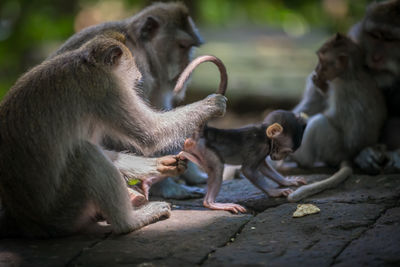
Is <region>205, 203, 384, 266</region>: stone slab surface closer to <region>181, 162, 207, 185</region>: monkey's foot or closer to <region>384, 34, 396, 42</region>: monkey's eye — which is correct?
<region>181, 162, 207, 185</region>: monkey's foot

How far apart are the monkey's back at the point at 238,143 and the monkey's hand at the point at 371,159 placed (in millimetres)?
1657

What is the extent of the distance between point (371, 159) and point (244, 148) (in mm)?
1925

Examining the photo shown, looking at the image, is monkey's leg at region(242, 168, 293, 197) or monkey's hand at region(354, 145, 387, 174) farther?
monkey's hand at region(354, 145, 387, 174)

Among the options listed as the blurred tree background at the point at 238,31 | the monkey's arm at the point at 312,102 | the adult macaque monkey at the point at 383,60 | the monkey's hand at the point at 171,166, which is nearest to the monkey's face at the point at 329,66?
the adult macaque monkey at the point at 383,60

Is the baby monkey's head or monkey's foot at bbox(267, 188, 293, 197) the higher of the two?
the baby monkey's head

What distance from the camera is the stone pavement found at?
11.9ft

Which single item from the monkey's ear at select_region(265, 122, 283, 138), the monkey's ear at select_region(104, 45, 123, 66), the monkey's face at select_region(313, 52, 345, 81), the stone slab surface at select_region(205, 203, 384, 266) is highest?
the monkey's ear at select_region(104, 45, 123, 66)

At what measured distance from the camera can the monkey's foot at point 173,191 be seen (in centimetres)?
537

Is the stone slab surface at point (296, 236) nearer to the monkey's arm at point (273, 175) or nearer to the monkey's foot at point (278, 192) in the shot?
the monkey's foot at point (278, 192)

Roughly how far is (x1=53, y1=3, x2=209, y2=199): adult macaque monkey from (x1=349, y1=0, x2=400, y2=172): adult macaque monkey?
A: 1999 millimetres

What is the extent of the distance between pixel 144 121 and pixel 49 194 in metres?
0.89

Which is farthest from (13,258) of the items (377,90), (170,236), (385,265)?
(377,90)

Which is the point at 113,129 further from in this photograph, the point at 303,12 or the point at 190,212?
the point at 303,12

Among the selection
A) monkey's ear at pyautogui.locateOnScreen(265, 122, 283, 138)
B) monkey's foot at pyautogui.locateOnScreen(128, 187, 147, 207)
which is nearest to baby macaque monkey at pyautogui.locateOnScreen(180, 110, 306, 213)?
monkey's ear at pyautogui.locateOnScreen(265, 122, 283, 138)
